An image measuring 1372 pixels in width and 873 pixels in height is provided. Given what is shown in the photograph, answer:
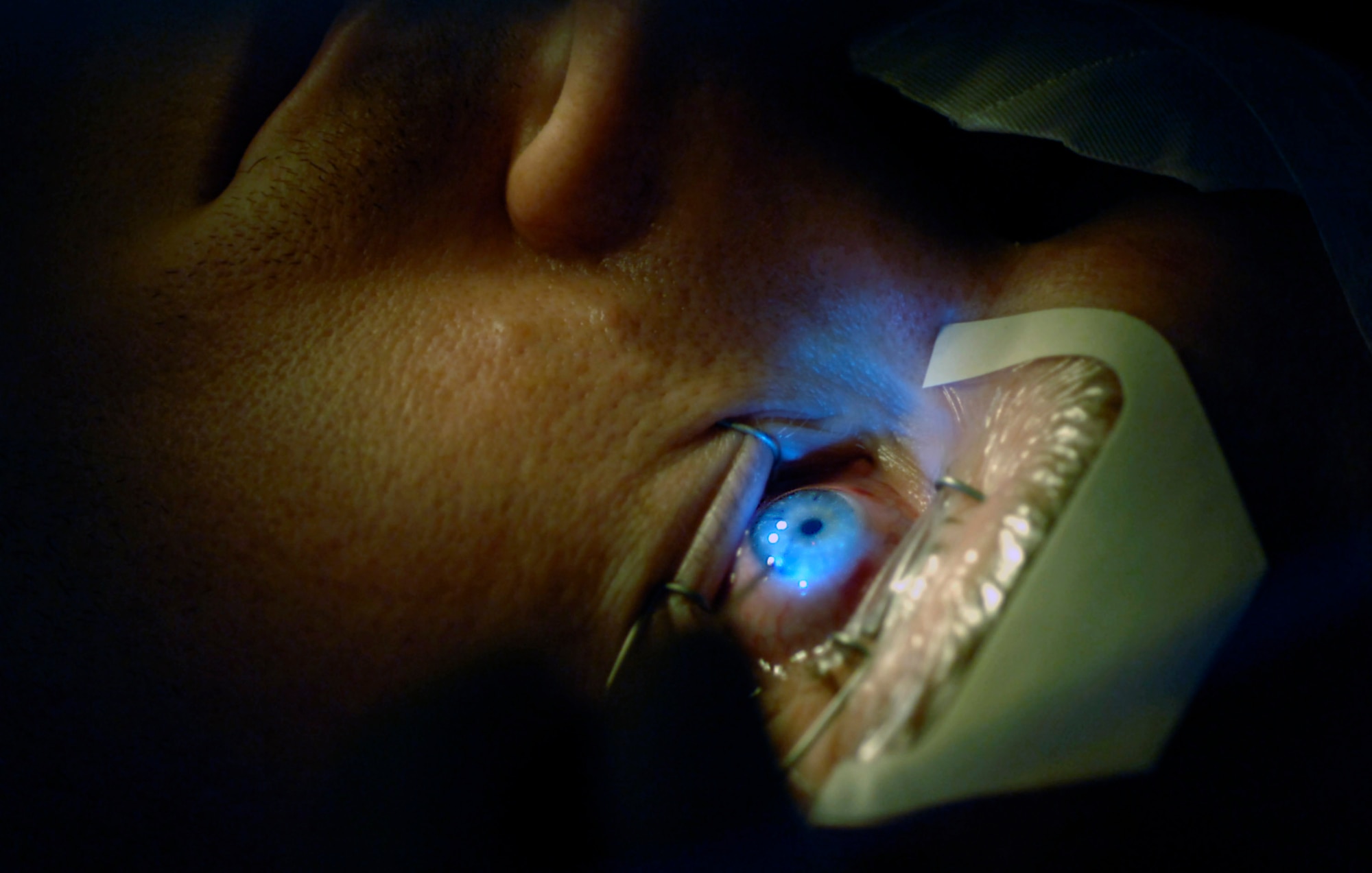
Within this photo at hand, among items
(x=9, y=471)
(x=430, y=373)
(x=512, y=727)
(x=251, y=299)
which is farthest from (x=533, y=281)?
(x=9, y=471)

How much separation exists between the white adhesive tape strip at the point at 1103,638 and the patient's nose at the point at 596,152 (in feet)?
1.16

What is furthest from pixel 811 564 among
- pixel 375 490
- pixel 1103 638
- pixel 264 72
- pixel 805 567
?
pixel 264 72

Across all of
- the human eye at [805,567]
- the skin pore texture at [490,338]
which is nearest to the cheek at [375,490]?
the skin pore texture at [490,338]

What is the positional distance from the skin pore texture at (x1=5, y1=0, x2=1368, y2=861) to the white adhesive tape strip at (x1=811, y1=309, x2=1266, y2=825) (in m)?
0.06

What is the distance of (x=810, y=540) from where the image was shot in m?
0.53

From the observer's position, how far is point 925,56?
632mm

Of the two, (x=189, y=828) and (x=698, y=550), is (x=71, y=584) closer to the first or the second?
(x=189, y=828)

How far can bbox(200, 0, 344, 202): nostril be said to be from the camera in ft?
2.09

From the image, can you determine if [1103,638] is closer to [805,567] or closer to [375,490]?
[805,567]

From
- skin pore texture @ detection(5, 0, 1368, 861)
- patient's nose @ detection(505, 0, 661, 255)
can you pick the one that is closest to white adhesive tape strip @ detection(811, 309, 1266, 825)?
skin pore texture @ detection(5, 0, 1368, 861)

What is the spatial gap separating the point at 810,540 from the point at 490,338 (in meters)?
0.27

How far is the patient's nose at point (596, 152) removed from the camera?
0.51 metres

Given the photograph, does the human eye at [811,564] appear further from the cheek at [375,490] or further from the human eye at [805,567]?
the cheek at [375,490]

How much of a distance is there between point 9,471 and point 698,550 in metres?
0.52
